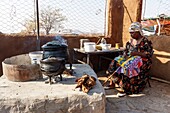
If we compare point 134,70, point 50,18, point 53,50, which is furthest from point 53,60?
point 50,18

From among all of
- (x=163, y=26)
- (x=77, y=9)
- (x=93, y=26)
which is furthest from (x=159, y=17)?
(x=77, y=9)

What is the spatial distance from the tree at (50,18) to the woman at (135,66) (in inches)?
94.8

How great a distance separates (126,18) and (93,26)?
0.92 meters

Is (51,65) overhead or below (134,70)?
overhead

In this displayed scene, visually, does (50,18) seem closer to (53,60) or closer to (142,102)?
(53,60)

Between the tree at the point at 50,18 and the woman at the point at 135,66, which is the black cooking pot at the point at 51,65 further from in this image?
the tree at the point at 50,18

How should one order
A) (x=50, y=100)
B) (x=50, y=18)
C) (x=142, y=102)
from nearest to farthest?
(x=50, y=100)
(x=142, y=102)
(x=50, y=18)

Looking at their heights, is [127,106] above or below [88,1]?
below

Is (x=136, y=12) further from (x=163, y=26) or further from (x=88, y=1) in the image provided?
(x=163, y=26)

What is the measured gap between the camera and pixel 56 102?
2.00m

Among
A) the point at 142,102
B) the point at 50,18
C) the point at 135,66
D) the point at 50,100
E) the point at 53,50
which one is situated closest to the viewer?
the point at 50,100

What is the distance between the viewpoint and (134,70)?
3.18 m

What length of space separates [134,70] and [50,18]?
11.0ft

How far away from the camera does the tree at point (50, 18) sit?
5.12 meters
